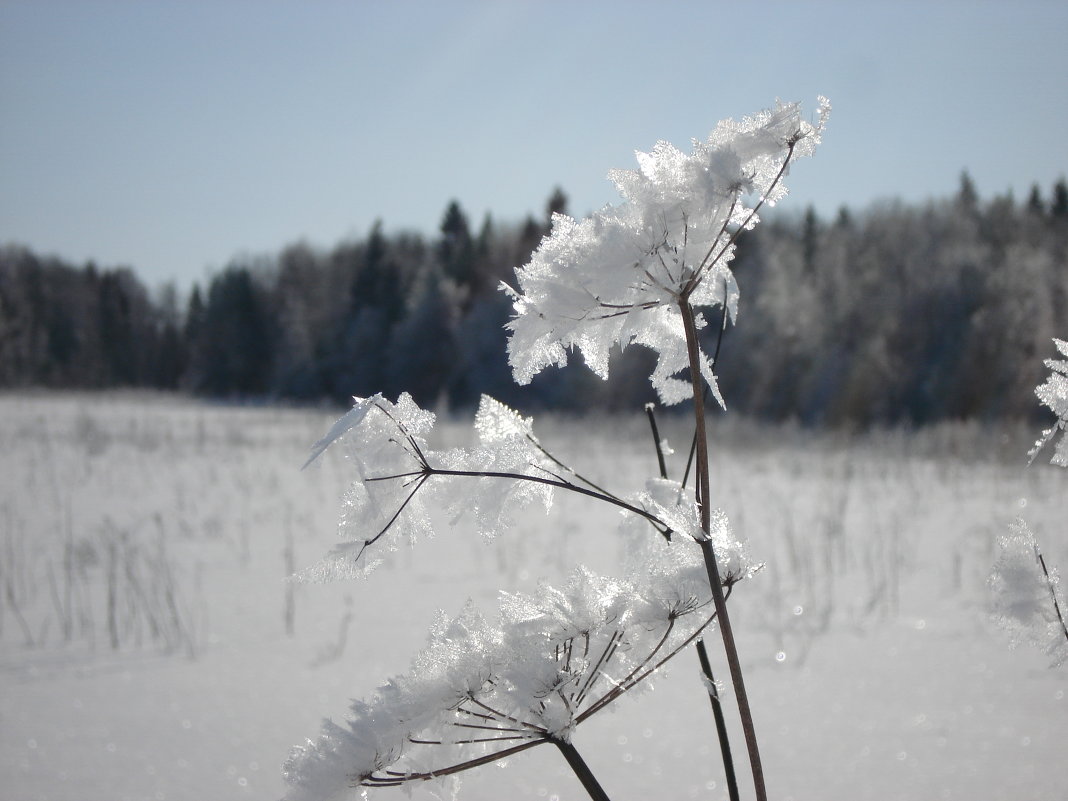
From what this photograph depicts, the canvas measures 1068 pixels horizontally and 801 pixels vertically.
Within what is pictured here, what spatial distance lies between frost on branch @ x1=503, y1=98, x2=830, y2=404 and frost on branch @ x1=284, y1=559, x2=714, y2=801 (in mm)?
185

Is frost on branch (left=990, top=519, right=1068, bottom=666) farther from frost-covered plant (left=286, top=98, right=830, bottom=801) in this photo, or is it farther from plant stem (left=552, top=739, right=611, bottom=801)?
plant stem (left=552, top=739, right=611, bottom=801)

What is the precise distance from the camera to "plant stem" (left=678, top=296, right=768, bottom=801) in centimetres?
54

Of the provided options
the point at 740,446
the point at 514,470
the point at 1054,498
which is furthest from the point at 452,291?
the point at 514,470

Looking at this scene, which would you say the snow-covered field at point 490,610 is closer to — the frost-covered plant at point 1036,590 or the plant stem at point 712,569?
the plant stem at point 712,569

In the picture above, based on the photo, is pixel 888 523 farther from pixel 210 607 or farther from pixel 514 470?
pixel 514 470

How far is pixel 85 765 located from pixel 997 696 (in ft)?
10.3

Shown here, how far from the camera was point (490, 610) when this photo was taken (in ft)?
13.1

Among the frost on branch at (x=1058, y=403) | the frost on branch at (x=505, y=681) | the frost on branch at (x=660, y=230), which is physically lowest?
the frost on branch at (x=505, y=681)

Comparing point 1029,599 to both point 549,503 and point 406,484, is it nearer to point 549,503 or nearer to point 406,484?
point 549,503

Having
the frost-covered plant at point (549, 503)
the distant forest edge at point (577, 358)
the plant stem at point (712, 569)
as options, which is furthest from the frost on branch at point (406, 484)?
the distant forest edge at point (577, 358)

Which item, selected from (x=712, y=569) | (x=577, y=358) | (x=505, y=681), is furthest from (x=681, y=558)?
(x=577, y=358)

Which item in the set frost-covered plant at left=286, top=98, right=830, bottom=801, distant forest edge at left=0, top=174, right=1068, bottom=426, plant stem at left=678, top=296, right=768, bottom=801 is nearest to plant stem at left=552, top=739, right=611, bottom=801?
frost-covered plant at left=286, top=98, right=830, bottom=801

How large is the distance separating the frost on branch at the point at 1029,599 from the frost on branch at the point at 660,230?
1.10 feet

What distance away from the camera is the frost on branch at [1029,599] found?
2.25ft
